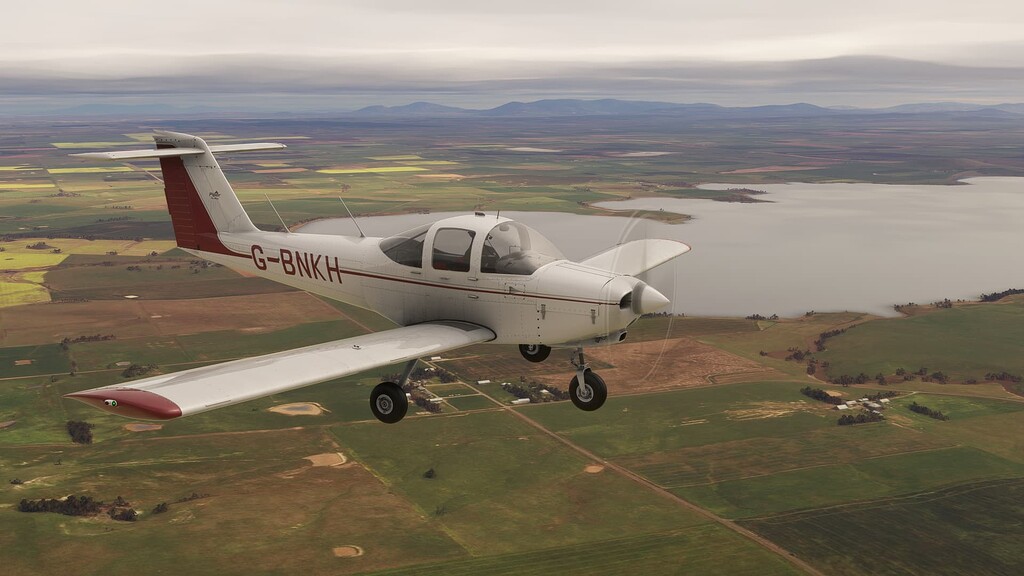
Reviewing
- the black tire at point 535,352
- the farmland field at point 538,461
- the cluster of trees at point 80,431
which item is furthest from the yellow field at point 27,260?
the black tire at point 535,352

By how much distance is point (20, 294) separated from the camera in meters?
134

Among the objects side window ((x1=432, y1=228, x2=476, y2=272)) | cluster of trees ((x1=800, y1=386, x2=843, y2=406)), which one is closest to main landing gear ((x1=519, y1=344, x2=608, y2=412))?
side window ((x1=432, y1=228, x2=476, y2=272))

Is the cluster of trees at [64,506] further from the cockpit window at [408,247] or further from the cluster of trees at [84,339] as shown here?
the cockpit window at [408,247]

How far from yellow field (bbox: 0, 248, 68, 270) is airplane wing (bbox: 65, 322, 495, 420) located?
516 ft

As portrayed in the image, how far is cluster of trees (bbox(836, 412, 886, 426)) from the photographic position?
325 feet

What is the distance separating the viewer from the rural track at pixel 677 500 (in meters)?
77.2

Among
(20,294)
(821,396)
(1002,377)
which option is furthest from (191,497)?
(1002,377)

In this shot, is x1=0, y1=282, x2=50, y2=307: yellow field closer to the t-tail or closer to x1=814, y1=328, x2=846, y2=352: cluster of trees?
x1=814, y1=328, x2=846, y2=352: cluster of trees

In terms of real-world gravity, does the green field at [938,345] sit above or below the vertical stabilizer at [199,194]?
below

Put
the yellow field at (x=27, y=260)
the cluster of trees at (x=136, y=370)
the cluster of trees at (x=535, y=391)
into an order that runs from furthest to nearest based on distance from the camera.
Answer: the yellow field at (x=27, y=260), the cluster of trees at (x=535, y=391), the cluster of trees at (x=136, y=370)

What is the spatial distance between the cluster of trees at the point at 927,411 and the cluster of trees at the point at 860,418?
5089 millimetres

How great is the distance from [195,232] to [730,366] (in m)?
95.0

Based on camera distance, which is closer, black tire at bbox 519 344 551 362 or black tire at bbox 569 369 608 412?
black tire at bbox 569 369 608 412

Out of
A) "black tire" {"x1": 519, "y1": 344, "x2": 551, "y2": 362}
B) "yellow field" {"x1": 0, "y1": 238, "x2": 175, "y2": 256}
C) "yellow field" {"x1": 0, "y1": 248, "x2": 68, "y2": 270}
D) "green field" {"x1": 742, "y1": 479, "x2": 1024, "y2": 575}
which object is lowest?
"green field" {"x1": 742, "y1": 479, "x2": 1024, "y2": 575}
